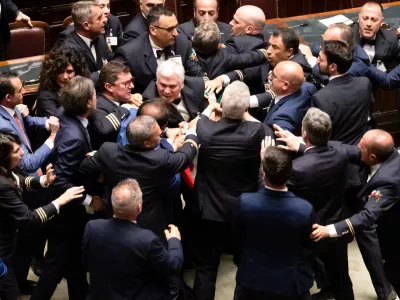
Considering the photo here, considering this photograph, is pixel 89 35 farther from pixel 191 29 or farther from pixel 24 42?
pixel 24 42

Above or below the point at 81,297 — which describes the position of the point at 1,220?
above

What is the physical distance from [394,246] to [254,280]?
89 cm

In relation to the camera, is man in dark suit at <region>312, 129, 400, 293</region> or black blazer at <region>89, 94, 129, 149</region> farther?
black blazer at <region>89, 94, 129, 149</region>

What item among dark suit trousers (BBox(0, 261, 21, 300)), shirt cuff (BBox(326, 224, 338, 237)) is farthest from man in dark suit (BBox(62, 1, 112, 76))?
shirt cuff (BBox(326, 224, 338, 237))

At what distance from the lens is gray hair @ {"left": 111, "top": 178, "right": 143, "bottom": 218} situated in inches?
123

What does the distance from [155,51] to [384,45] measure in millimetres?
1789

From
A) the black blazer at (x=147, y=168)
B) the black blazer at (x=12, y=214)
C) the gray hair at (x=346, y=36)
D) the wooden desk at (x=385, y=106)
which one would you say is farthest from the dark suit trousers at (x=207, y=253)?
the wooden desk at (x=385, y=106)

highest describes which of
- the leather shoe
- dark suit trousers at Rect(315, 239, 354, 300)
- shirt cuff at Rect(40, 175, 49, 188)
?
shirt cuff at Rect(40, 175, 49, 188)

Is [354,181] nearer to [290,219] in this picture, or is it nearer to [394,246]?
[394,246]

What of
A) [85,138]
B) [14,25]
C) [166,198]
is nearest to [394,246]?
[166,198]

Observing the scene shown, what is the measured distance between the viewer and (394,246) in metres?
3.82

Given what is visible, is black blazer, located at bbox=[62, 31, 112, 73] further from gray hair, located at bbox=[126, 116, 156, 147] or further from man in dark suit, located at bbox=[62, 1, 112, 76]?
gray hair, located at bbox=[126, 116, 156, 147]

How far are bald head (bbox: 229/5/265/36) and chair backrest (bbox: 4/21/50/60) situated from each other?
1692mm

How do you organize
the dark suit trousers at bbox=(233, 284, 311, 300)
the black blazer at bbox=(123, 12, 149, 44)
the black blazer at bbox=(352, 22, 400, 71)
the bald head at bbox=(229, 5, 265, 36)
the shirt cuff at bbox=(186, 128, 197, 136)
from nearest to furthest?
the dark suit trousers at bbox=(233, 284, 311, 300), the shirt cuff at bbox=(186, 128, 197, 136), the bald head at bbox=(229, 5, 265, 36), the black blazer at bbox=(123, 12, 149, 44), the black blazer at bbox=(352, 22, 400, 71)
